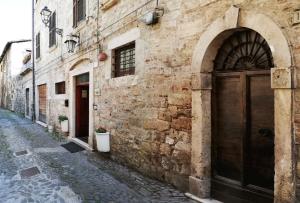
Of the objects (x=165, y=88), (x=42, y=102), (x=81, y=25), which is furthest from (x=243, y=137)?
(x=42, y=102)

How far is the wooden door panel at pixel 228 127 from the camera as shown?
13.0ft

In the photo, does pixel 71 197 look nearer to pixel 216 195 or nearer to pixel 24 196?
pixel 24 196

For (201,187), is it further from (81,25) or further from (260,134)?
(81,25)

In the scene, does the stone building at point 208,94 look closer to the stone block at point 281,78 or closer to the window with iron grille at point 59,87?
the stone block at point 281,78

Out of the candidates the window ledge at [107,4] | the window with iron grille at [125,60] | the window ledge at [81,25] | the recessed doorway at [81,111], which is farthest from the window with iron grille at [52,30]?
the window with iron grille at [125,60]

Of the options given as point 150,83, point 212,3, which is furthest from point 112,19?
point 212,3

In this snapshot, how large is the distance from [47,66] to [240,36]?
10.9 m

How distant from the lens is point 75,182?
5.09 meters

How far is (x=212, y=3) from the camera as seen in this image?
398cm

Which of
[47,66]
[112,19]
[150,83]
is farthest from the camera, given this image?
[47,66]

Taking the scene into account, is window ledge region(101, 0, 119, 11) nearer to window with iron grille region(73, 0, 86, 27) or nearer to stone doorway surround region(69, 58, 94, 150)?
stone doorway surround region(69, 58, 94, 150)

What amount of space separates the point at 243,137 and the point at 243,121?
0.69ft

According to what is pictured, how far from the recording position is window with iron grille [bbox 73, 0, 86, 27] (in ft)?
28.8

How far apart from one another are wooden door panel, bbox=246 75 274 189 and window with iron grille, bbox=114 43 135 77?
3046 millimetres
